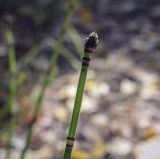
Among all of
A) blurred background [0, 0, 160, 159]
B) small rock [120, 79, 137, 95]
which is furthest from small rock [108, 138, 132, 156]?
small rock [120, 79, 137, 95]

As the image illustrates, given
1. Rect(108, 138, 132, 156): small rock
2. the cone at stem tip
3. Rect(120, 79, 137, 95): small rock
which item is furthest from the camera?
Rect(120, 79, 137, 95): small rock

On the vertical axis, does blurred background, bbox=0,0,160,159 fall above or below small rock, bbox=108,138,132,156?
above

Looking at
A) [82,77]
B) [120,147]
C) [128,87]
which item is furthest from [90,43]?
[128,87]

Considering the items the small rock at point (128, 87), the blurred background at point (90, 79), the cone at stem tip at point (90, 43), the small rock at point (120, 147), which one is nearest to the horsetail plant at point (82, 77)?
the cone at stem tip at point (90, 43)

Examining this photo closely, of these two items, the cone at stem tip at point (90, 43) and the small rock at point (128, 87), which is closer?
the cone at stem tip at point (90, 43)

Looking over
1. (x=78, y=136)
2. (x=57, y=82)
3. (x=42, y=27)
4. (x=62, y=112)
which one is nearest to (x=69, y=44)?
(x=42, y=27)

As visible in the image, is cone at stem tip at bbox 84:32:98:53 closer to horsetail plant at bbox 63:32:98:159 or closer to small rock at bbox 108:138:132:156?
horsetail plant at bbox 63:32:98:159

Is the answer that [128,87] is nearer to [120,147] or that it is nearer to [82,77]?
[120,147]

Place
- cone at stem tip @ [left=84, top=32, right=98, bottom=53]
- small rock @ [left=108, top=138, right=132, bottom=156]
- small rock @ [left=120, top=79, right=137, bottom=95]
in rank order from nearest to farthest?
1. cone at stem tip @ [left=84, top=32, right=98, bottom=53]
2. small rock @ [left=108, top=138, right=132, bottom=156]
3. small rock @ [left=120, top=79, right=137, bottom=95]

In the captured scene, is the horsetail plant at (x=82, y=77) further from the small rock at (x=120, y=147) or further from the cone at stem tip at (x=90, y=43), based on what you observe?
the small rock at (x=120, y=147)
